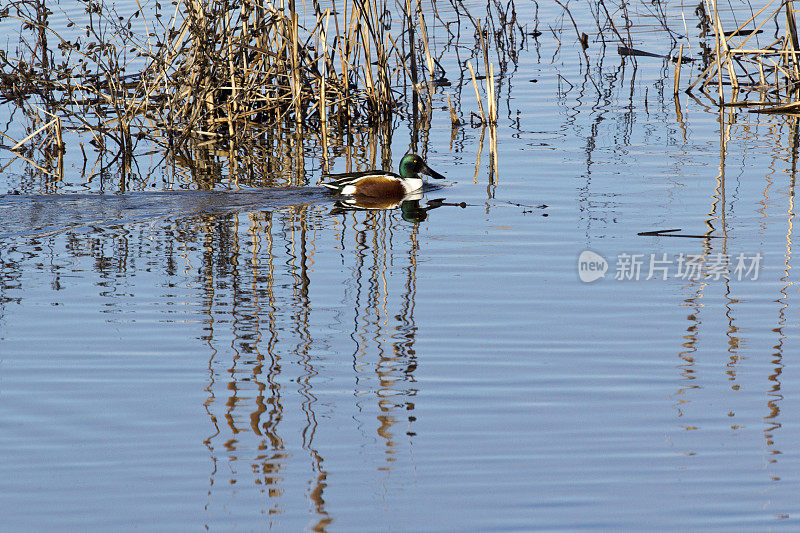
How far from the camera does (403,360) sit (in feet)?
17.3

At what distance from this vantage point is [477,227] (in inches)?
318

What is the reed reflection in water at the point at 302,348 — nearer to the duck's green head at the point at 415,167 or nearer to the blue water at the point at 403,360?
the blue water at the point at 403,360

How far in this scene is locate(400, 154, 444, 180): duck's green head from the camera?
9680 mm

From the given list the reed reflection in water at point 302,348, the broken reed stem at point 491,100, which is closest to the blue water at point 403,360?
the reed reflection in water at point 302,348

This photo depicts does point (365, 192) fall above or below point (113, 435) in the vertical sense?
above

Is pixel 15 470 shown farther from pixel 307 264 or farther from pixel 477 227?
pixel 477 227

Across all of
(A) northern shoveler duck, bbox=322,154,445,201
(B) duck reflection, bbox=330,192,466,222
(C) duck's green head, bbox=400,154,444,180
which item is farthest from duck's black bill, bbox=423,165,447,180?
(B) duck reflection, bbox=330,192,466,222

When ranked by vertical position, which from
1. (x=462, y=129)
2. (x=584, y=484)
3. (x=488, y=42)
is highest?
(x=488, y=42)

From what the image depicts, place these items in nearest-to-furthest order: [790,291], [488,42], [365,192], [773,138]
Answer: [790,291] → [365,192] → [773,138] → [488,42]

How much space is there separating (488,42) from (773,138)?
18.3 feet

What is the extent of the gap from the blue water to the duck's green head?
55 cm

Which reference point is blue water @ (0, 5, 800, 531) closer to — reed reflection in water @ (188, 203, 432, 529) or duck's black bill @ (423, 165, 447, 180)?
reed reflection in water @ (188, 203, 432, 529)

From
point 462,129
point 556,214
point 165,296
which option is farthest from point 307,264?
point 462,129

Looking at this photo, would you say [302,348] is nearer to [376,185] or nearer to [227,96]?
[376,185]
